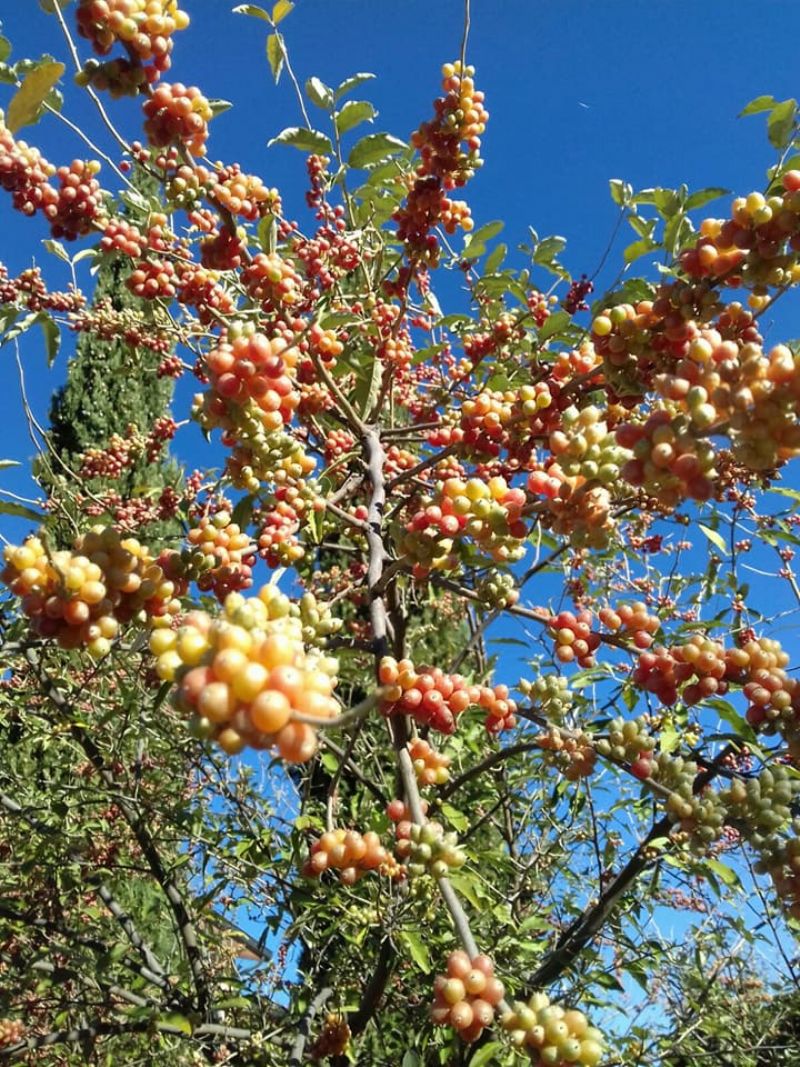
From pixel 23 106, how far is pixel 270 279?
2.52ft

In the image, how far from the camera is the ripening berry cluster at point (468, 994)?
1208 millimetres

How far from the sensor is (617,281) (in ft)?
8.19

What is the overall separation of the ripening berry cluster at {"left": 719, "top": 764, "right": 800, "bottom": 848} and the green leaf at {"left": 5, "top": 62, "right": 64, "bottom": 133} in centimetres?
183

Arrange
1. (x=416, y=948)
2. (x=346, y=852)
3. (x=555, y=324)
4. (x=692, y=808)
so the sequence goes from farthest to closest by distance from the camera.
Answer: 1. (x=555, y=324)
2. (x=416, y=948)
3. (x=346, y=852)
4. (x=692, y=808)

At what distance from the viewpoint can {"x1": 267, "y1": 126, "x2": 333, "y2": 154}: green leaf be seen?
8.67 ft

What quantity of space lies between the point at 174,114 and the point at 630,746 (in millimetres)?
1926

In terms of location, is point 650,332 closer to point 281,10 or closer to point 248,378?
point 248,378

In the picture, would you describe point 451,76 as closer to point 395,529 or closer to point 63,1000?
point 395,529

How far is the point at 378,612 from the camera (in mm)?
1836

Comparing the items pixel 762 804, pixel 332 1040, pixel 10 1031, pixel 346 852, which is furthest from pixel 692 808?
pixel 10 1031

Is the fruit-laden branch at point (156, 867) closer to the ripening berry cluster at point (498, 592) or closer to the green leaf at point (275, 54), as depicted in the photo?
the ripening berry cluster at point (498, 592)

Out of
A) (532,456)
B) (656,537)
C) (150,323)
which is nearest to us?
(532,456)

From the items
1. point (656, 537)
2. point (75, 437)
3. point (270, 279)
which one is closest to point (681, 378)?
point (270, 279)

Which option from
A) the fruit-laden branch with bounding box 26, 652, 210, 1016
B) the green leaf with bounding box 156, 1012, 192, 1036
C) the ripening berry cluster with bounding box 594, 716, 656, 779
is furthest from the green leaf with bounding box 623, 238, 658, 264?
the green leaf with bounding box 156, 1012, 192, 1036
